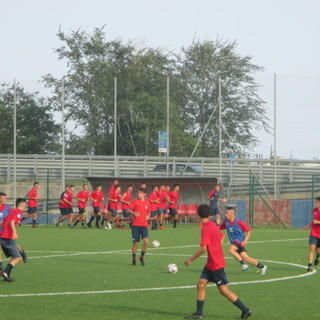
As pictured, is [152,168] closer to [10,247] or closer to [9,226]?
[10,247]

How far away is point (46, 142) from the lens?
5584 centimetres

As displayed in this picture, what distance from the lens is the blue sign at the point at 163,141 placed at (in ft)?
149

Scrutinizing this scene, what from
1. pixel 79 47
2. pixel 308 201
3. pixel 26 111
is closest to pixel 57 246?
pixel 308 201

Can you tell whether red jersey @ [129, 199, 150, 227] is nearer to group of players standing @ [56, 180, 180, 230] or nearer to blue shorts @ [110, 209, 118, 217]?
group of players standing @ [56, 180, 180, 230]

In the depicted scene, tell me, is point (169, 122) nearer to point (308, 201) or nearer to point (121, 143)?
point (121, 143)

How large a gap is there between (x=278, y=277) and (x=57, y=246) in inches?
459

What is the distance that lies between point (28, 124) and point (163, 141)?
544 inches

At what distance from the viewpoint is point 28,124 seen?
5634 centimetres

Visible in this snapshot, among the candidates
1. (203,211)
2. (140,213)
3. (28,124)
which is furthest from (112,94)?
(203,211)

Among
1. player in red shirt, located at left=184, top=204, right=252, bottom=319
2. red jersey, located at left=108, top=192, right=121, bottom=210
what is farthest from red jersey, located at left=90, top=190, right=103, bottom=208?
player in red shirt, located at left=184, top=204, right=252, bottom=319

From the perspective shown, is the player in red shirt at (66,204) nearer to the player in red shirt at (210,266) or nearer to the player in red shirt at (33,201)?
the player in red shirt at (33,201)

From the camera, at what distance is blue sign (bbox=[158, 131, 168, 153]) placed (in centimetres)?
4538

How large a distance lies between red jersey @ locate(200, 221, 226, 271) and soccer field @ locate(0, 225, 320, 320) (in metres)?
0.91

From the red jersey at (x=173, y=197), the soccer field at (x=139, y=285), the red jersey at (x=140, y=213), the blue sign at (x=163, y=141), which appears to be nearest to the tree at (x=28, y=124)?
the blue sign at (x=163, y=141)
